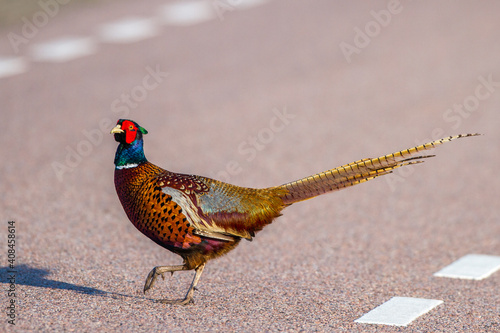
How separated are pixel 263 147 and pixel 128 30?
5655mm

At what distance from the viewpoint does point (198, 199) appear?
19.1 feet

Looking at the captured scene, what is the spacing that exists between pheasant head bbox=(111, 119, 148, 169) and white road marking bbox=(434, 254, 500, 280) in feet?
12.1

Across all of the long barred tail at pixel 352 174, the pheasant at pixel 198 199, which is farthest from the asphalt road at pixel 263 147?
the long barred tail at pixel 352 174

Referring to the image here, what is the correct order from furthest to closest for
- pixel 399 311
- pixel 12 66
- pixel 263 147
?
pixel 12 66 < pixel 263 147 < pixel 399 311

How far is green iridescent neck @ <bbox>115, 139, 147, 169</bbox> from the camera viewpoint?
5.87 meters

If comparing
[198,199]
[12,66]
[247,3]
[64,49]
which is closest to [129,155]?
[198,199]

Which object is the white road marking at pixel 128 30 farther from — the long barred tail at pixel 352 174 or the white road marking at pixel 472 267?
the long barred tail at pixel 352 174

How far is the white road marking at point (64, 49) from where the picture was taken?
48.4 feet

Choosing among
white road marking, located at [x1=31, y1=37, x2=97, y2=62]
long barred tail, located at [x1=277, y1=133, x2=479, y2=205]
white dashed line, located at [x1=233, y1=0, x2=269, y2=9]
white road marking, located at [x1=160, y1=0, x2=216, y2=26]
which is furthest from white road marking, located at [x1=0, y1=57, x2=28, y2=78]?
long barred tail, located at [x1=277, y1=133, x2=479, y2=205]

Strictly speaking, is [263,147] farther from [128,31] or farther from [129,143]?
[129,143]

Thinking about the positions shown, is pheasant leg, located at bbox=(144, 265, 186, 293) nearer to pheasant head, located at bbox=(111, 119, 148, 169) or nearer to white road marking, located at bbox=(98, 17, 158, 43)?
pheasant head, located at bbox=(111, 119, 148, 169)

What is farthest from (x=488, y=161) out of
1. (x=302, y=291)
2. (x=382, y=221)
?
(x=302, y=291)

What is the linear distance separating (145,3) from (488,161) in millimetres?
9545

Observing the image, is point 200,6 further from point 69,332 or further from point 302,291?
point 69,332
